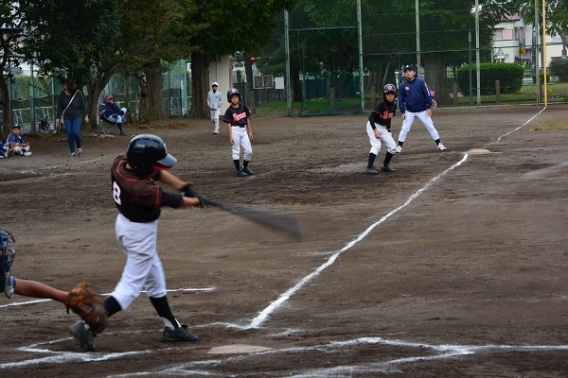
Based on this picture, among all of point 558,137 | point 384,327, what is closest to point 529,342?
point 384,327

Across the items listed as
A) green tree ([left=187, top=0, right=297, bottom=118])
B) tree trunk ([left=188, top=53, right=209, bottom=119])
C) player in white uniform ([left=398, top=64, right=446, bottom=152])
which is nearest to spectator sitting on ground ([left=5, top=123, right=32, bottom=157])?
player in white uniform ([left=398, top=64, right=446, bottom=152])

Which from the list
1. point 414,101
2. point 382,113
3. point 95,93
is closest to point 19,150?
point 95,93

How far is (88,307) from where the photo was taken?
7.39 meters

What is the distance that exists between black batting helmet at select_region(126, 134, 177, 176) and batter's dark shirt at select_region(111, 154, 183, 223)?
0.31ft

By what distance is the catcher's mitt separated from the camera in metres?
7.36

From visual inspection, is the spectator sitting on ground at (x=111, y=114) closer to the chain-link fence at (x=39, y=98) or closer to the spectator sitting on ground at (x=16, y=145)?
the chain-link fence at (x=39, y=98)

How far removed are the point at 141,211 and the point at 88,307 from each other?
850 mm

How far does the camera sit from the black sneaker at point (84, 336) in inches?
287

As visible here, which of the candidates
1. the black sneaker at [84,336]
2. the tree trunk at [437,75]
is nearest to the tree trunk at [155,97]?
the tree trunk at [437,75]

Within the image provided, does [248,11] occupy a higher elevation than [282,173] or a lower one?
higher

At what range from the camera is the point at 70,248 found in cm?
1281

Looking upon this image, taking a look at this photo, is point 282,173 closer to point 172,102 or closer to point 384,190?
point 384,190

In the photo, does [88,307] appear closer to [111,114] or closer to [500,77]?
[111,114]

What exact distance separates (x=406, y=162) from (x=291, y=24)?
45705mm
